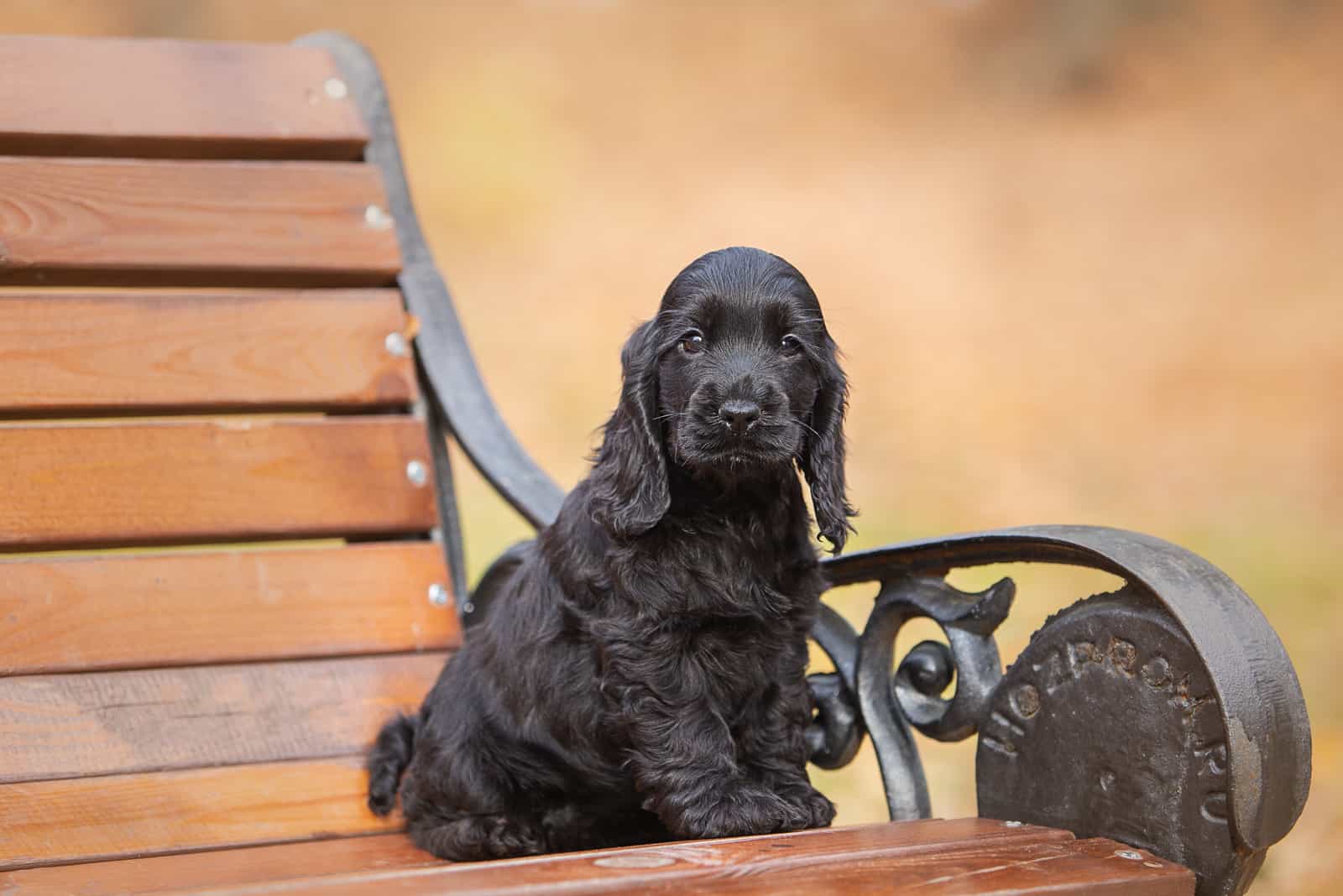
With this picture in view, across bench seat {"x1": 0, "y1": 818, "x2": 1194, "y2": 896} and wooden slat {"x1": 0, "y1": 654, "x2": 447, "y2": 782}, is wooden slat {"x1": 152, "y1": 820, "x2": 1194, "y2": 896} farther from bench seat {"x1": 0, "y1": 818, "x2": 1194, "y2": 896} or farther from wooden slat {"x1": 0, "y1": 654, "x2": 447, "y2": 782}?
wooden slat {"x1": 0, "y1": 654, "x2": 447, "y2": 782}

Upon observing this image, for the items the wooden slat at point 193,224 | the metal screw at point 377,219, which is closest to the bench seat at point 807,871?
the wooden slat at point 193,224

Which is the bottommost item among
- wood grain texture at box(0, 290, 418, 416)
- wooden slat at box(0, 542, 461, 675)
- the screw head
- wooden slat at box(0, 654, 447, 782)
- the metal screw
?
wooden slat at box(0, 654, 447, 782)

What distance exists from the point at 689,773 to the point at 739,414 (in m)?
0.53

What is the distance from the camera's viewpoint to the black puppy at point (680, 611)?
2059 millimetres

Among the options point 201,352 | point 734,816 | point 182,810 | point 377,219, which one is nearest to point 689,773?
point 734,816

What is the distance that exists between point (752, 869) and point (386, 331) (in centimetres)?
171

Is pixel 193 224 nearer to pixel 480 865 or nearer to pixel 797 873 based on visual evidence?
pixel 480 865

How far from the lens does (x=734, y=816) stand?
2.05 m

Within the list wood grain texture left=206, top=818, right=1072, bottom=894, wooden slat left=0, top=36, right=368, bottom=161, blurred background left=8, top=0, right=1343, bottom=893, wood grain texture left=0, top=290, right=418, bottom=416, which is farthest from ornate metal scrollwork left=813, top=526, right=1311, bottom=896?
blurred background left=8, top=0, right=1343, bottom=893

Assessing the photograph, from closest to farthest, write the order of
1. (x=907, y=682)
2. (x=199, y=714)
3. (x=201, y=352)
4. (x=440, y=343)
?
(x=907, y=682) → (x=199, y=714) → (x=201, y=352) → (x=440, y=343)

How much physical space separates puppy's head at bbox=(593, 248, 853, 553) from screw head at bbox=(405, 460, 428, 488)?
886 millimetres

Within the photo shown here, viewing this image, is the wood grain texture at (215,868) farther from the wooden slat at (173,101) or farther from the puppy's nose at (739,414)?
the wooden slat at (173,101)

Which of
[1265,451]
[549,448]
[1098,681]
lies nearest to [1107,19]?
[1265,451]

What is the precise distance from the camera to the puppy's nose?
196 centimetres
